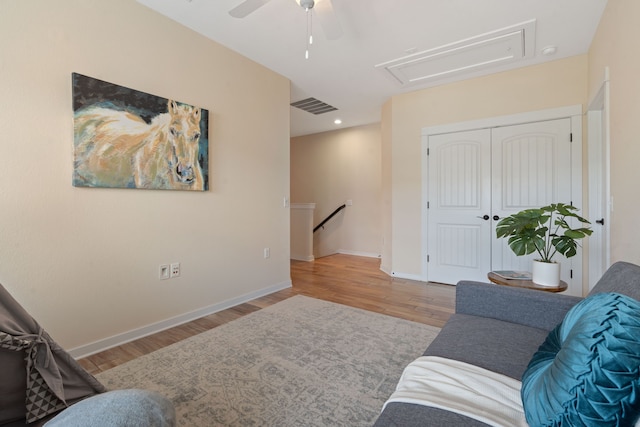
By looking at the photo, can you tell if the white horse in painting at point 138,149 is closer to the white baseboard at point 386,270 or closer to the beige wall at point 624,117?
the white baseboard at point 386,270

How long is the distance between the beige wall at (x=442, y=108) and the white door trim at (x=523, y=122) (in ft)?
0.19

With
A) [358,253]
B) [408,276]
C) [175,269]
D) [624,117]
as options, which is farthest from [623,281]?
[358,253]

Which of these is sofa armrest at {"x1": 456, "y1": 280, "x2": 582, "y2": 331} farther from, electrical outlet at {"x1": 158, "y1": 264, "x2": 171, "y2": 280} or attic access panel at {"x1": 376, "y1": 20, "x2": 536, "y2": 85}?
attic access panel at {"x1": 376, "y1": 20, "x2": 536, "y2": 85}

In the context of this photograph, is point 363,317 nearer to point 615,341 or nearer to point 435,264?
point 435,264

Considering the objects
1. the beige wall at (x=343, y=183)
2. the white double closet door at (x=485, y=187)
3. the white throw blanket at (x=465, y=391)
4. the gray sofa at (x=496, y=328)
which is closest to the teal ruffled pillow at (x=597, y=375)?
the white throw blanket at (x=465, y=391)

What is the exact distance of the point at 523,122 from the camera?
3305 mm

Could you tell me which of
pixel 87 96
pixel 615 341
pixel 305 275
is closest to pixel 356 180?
pixel 305 275

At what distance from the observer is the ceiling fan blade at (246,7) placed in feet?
5.98

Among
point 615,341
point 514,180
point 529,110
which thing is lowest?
point 615,341

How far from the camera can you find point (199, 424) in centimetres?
138

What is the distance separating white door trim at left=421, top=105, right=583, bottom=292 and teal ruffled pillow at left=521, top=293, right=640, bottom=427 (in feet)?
10.4

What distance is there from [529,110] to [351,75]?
6.80 feet

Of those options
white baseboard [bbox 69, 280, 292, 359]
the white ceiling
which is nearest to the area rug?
white baseboard [bbox 69, 280, 292, 359]

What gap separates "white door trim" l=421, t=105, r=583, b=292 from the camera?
3037 millimetres
